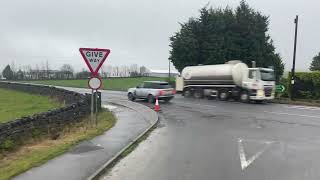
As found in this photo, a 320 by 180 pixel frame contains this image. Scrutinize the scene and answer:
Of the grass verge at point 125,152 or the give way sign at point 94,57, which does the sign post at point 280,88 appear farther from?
the give way sign at point 94,57

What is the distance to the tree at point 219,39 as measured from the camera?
50125 millimetres

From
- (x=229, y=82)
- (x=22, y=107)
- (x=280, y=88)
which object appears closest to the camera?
(x=22, y=107)

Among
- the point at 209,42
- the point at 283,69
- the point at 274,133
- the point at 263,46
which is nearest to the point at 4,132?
the point at 274,133

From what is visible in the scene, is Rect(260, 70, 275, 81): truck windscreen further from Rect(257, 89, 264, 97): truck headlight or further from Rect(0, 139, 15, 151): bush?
Rect(0, 139, 15, 151): bush

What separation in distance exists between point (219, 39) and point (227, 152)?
125 ft

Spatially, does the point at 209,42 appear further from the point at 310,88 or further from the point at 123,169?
the point at 123,169

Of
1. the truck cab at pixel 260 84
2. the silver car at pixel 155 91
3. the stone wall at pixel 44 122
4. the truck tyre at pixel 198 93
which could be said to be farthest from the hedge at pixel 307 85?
the stone wall at pixel 44 122

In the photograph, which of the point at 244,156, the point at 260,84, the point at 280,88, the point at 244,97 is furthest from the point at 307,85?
the point at 244,156

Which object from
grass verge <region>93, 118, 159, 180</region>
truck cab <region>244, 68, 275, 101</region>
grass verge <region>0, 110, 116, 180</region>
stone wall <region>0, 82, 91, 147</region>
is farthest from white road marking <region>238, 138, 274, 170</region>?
truck cab <region>244, 68, 275, 101</region>

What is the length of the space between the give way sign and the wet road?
314cm

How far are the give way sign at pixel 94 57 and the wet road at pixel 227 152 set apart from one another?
314 cm

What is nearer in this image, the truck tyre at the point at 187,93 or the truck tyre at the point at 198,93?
the truck tyre at the point at 198,93

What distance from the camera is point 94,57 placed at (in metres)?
17.2

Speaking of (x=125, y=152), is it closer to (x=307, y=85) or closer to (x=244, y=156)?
(x=244, y=156)
